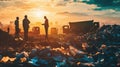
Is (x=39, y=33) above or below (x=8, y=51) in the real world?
below

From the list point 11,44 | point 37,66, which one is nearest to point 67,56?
point 37,66

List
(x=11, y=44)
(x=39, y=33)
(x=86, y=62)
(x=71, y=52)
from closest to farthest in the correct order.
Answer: (x=86, y=62), (x=71, y=52), (x=11, y=44), (x=39, y=33)

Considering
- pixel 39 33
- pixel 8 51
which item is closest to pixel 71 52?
pixel 8 51

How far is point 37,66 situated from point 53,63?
117 cm

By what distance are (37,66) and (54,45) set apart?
654cm

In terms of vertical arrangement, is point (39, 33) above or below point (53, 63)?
below

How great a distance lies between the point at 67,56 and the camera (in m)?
22.2

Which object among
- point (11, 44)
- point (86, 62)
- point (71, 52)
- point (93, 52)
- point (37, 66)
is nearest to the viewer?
point (37, 66)

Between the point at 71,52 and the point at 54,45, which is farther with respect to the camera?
the point at 54,45

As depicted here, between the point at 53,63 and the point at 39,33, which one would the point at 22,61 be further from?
the point at 39,33

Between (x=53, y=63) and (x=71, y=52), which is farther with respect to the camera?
(x=71, y=52)

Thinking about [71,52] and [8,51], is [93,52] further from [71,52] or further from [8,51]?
[8,51]

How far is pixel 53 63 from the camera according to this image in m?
20.7

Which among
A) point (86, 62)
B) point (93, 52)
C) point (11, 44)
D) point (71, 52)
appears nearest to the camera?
point (86, 62)
